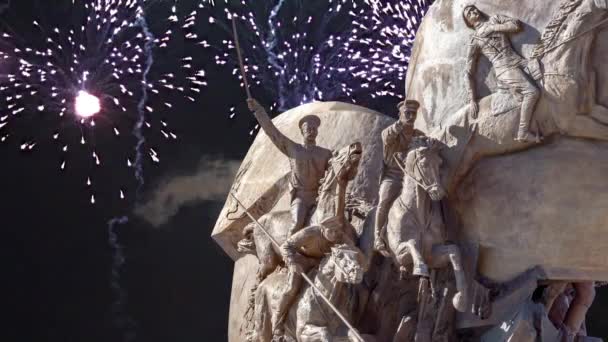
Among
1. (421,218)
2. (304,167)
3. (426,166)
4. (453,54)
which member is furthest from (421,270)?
(453,54)

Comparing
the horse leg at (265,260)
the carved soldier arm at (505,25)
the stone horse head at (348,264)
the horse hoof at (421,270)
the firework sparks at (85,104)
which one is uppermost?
the carved soldier arm at (505,25)

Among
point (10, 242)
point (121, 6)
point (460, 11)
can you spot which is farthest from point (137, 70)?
point (460, 11)

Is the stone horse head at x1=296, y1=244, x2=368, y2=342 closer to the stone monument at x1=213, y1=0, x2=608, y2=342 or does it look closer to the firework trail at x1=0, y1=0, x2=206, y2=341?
the stone monument at x1=213, y1=0, x2=608, y2=342

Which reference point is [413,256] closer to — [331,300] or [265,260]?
[331,300]

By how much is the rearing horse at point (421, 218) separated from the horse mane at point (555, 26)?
1.46 metres

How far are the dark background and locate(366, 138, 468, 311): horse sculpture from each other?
681 cm

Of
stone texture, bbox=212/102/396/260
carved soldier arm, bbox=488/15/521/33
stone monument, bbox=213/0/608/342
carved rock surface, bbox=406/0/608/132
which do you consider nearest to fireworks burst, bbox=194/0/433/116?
stone texture, bbox=212/102/396/260

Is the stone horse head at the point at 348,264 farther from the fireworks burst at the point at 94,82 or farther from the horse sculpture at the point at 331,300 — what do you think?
the fireworks burst at the point at 94,82

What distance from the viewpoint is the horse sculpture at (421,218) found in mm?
14695

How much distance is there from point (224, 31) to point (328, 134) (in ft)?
14.9

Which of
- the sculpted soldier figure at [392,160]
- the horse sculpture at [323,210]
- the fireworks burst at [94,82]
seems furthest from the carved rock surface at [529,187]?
the fireworks burst at [94,82]

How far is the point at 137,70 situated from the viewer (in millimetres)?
20766

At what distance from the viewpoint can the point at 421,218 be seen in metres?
14.8

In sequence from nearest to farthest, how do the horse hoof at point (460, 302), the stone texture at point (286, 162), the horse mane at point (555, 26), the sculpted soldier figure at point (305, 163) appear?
the horse hoof at point (460, 302), the horse mane at point (555, 26), the sculpted soldier figure at point (305, 163), the stone texture at point (286, 162)
